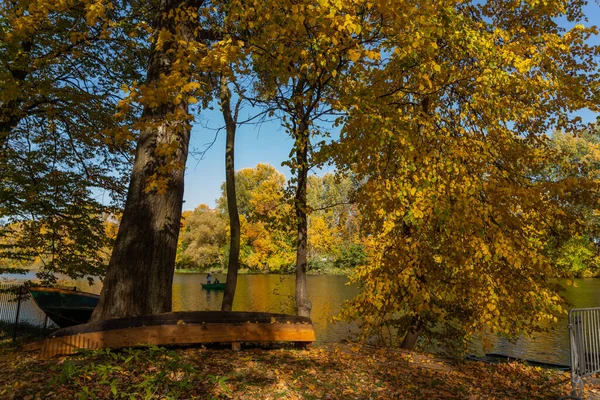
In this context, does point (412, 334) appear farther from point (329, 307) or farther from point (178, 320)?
point (329, 307)

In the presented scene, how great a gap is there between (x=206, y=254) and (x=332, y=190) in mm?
33573

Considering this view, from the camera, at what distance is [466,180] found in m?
5.61

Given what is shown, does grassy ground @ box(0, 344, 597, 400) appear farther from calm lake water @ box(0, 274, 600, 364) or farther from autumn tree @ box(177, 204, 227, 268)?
autumn tree @ box(177, 204, 227, 268)

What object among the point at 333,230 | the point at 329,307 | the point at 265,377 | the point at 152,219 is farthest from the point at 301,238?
the point at 333,230

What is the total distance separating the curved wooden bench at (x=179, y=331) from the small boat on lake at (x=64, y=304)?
228 inches

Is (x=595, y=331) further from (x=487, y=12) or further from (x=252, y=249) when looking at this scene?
(x=252, y=249)

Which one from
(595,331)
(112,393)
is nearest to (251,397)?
(112,393)

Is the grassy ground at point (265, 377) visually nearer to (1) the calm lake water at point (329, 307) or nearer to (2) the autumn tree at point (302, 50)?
(1) the calm lake water at point (329, 307)

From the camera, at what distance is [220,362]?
4719mm

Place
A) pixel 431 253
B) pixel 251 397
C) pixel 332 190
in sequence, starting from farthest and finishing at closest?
pixel 332 190 → pixel 431 253 → pixel 251 397

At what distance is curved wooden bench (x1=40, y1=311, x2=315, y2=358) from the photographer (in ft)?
14.7

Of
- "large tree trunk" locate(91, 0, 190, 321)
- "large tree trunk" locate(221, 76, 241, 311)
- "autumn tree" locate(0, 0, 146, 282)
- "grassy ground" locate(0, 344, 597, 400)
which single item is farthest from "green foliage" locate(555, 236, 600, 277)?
"autumn tree" locate(0, 0, 146, 282)

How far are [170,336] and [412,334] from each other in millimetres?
6367

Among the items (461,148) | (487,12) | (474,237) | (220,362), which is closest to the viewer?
(220,362)
